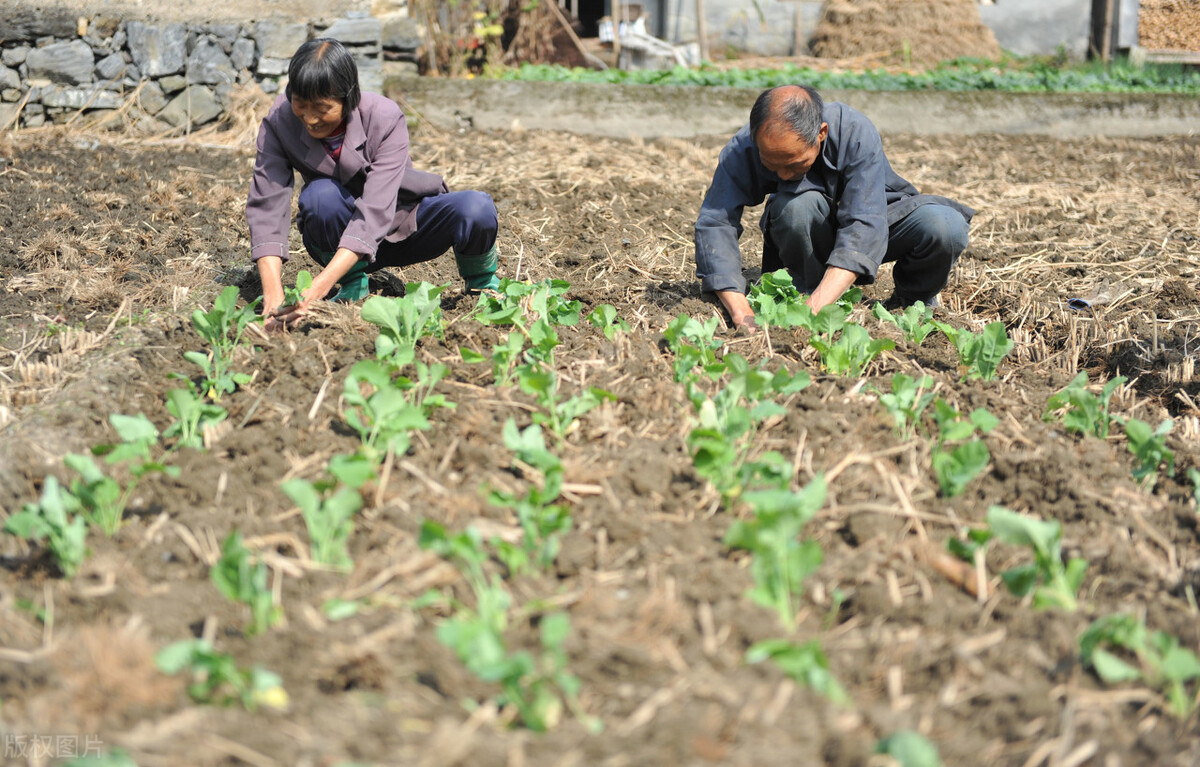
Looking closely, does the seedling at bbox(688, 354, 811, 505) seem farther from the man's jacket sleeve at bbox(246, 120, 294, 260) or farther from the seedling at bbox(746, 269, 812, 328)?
the man's jacket sleeve at bbox(246, 120, 294, 260)

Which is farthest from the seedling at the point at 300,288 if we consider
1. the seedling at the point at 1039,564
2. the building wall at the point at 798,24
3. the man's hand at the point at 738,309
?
the building wall at the point at 798,24

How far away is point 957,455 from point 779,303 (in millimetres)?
1305

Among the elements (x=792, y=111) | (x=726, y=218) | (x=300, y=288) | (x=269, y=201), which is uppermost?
(x=792, y=111)

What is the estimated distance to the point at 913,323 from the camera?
3.26 m

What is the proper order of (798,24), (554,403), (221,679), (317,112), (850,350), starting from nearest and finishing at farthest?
(221,679), (554,403), (850,350), (317,112), (798,24)

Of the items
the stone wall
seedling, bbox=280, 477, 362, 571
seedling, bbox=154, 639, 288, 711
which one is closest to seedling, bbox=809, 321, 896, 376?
seedling, bbox=280, 477, 362, 571

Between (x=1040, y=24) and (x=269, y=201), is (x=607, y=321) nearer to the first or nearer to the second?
(x=269, y=201)

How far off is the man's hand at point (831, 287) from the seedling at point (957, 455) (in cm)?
96

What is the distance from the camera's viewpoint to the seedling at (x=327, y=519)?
180cm

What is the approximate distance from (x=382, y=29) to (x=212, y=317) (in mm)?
5177

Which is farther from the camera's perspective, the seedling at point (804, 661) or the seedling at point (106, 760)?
the seedling at point (804, 661)

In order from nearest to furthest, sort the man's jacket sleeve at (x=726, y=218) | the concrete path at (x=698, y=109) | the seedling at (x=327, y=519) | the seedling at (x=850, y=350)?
1. the seedling at (x=327, y=519)
2. the seedling at (x=850, y=350)
3. the man's jacket sleeve at (x=726, y=218)
4. the concrete path at (x=698, y=109)

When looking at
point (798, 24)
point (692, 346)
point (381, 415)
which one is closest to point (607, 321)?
point (692, 346)

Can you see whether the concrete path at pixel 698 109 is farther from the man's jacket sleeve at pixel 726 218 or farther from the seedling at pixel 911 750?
the seedling at pixel 911 750
